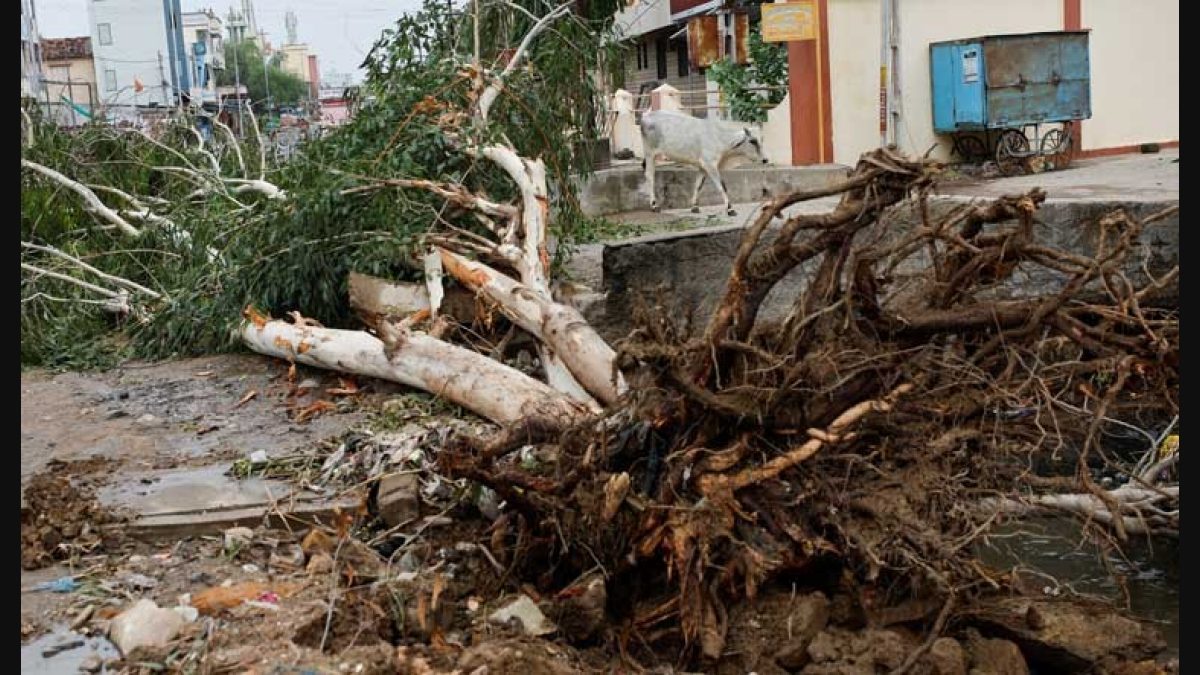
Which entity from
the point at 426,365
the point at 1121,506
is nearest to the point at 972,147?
the point at 426,365

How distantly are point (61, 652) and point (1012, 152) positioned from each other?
39.0 feet

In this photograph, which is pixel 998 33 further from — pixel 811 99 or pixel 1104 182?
pixel 1104 182

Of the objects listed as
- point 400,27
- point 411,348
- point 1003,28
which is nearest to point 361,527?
point 411,348

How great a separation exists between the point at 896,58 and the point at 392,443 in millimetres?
9673

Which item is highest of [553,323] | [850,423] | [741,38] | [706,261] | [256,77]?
[256,77]

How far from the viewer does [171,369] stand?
8.50 meters

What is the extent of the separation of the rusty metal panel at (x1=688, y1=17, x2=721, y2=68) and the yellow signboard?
18.3 feet

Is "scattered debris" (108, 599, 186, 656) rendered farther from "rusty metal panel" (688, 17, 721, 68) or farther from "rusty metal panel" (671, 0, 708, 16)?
"rusty metal panel" (671, 0, 708, 16)

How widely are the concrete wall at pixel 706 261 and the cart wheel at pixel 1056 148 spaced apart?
530 centimetres

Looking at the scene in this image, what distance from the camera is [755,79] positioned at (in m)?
16.5

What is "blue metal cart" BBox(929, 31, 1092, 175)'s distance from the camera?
13445 mm

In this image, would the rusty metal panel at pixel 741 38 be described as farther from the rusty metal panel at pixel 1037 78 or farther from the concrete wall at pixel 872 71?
the rusty metal panel at pixel 1037 78

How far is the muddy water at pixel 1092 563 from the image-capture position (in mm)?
5930

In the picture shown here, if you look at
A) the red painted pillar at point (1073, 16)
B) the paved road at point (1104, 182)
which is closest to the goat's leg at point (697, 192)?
the paved road at point (1104, 182)
